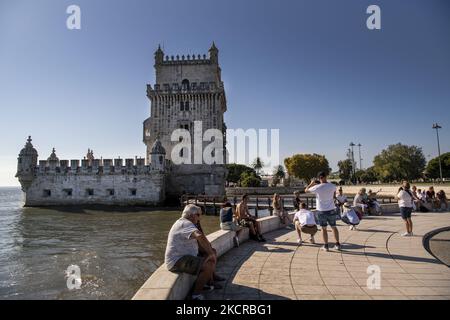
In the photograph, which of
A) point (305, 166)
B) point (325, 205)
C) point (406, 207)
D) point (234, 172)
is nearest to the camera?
point (325, 205)

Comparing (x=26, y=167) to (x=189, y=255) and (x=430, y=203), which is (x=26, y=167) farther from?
(x=430, y=203)

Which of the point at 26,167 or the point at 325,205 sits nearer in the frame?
the point at 325,205

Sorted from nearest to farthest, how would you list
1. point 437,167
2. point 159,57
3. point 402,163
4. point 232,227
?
point 232,227 < point 159,57 < point 402,163 < point 437,167

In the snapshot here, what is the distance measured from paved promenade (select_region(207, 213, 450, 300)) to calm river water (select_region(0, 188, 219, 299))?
3.41 m

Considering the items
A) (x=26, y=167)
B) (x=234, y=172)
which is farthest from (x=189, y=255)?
(x=234, y=172)

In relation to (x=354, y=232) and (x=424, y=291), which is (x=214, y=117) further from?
(x=424, y=291)

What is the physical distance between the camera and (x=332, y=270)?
584 cm

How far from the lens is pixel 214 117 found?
3434 cm

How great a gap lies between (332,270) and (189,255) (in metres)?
2.93

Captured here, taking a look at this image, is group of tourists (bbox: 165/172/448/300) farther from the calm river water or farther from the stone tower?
the stone tower

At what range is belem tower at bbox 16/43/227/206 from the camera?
32.5 m
